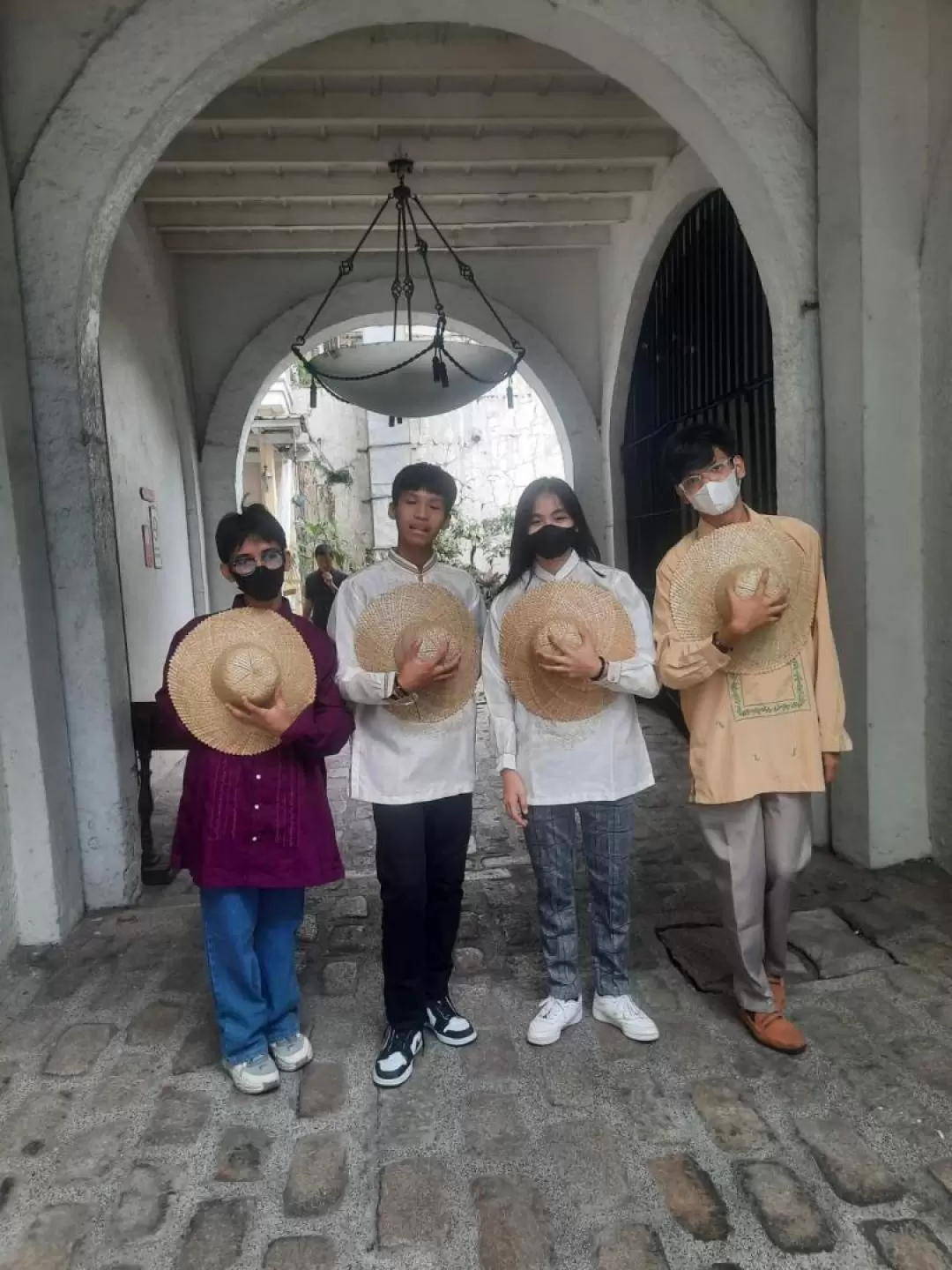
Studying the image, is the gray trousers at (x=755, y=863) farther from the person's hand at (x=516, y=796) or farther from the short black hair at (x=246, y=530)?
the short black hair at (x=246, y=530)

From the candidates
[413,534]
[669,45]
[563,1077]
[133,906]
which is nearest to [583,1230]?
[563,1077]

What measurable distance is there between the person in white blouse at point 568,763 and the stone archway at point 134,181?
185 centimetres

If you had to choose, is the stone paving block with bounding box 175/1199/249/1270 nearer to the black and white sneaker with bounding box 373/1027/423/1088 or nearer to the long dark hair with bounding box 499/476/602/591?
the black and white sneaker with bounding box 373/1027/423/1088

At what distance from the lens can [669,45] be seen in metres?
3.54

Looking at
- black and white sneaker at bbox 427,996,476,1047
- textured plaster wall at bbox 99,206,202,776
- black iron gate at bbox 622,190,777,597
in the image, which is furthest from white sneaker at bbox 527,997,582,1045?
textured plaster wall at bbox 99,206,202,776

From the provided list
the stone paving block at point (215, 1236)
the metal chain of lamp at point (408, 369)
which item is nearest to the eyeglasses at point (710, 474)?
the stone paving block at point (215, 1236)

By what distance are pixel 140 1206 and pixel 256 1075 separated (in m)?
0.45

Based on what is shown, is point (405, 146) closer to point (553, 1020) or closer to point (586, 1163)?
point (553, 1020)

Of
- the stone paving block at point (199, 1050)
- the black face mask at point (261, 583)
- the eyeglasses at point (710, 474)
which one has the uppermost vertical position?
the eyeglasses at point (710, 474)

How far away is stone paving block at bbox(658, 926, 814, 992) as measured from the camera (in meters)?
2.85

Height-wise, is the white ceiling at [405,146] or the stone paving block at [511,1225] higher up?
the white ceiling at [405,146]

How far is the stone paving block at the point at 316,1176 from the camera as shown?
193 centimetres

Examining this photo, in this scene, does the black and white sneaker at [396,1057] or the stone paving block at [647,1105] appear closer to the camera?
the stone paving block at [647,1105]

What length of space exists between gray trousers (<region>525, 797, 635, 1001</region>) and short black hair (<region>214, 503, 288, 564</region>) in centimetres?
107
